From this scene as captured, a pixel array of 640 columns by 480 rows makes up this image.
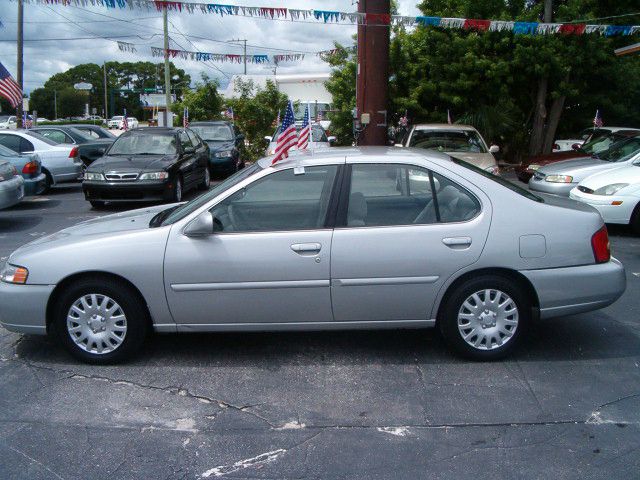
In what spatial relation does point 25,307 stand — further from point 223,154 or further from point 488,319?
point 223,154

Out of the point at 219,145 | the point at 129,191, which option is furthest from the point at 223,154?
the point at 129,191

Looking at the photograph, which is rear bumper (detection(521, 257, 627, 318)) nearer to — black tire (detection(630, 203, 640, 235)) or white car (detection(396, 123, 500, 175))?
black tire (detection(630, 203, 640, 235))

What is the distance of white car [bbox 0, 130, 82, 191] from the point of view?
50.2 ft

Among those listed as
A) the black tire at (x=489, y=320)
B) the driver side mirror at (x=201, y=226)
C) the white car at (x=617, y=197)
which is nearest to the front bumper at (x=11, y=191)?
the driver side mirror at (x=201, y=226)

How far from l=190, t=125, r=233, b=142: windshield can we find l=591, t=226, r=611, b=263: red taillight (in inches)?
609

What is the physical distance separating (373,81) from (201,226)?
37.5 ft

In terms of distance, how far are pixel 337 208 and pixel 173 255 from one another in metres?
1.21

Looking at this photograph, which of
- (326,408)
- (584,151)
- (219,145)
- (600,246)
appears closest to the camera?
(326,408)

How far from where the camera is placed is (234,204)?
501cm

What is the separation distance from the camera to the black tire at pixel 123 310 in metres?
4.84

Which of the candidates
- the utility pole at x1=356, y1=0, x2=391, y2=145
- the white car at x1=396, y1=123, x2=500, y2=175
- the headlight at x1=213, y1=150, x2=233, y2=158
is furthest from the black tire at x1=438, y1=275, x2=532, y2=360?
the headlight at x1=213, y1=150, x2=233, y2=158

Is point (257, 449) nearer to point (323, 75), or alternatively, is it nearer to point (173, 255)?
point (173, 255)

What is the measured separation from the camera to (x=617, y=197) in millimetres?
9695

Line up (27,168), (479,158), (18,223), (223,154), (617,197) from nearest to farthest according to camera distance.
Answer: (617,197) → (18,223) → (479,158) → (27,168) → (223,154)
